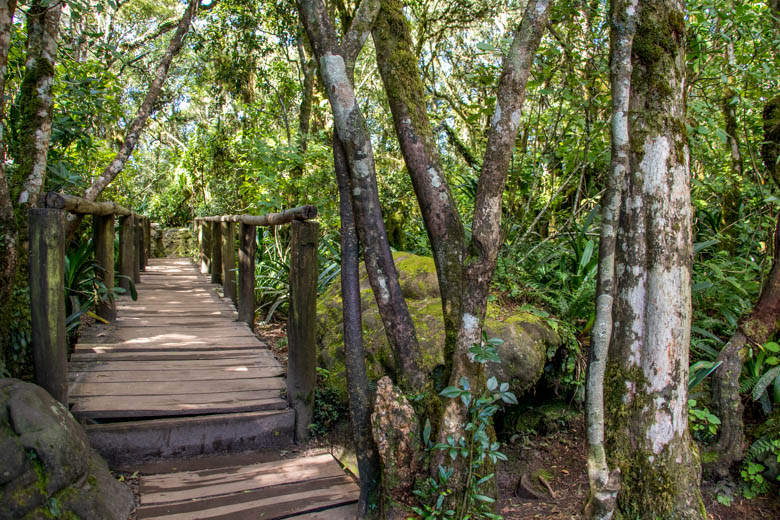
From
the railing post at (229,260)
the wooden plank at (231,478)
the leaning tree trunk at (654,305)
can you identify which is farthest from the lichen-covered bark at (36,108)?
the leaning tree trunk at (654,305)

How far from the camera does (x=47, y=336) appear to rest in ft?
8.80

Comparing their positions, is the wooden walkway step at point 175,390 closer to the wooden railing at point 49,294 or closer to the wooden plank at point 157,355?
the wooden plank at point 157,355

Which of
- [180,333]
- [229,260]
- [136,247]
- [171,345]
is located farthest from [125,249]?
[171,345]

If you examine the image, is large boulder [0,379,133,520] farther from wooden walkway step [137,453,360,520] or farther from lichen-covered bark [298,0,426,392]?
lichen-covered bark [298,0,426,392]

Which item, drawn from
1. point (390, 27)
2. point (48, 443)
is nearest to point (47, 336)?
point (48, 443)

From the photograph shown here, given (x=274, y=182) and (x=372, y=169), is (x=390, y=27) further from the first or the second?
(x=274, y=182)

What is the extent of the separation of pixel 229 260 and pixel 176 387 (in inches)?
108

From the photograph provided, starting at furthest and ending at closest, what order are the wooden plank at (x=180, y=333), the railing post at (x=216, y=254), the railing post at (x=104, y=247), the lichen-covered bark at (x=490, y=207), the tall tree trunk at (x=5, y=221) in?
the railing post at (x=216, y=254)
the railing post at (x=104, y=247)
the wooden plank at (x=180, y=333)
the tall tree trunk at (x=5, y=221)
the lichen-covered bark at (x=490, y=207)

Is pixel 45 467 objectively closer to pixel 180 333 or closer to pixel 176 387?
pixel 176 387

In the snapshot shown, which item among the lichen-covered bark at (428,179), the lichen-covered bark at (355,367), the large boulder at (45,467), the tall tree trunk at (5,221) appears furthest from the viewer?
the tall tree trunk at (5,221)

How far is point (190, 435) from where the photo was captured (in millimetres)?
3031

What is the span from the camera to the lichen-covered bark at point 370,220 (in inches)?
95.7

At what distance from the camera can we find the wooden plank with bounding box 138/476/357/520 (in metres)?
2.47

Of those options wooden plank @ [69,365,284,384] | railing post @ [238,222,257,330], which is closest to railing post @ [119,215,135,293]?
railing post @ [238,222,257,330]
